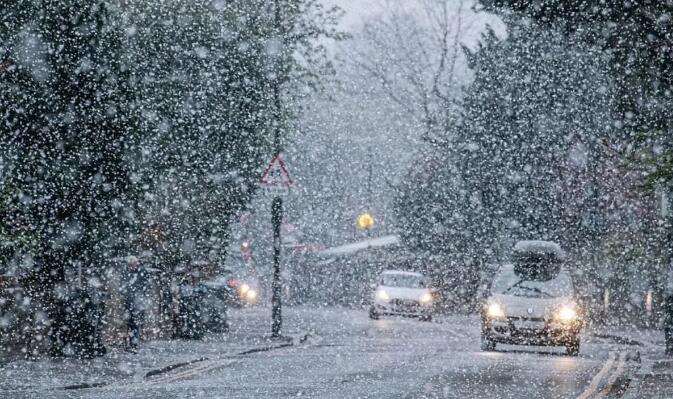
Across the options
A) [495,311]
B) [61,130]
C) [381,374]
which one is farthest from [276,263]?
[381,374]

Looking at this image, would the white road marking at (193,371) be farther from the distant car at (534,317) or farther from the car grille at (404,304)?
the car grille at (404,304)

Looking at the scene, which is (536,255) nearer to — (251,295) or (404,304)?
(404,304)

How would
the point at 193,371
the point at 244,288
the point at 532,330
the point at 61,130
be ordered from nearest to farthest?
the point at 193,371, the point at 61,130, the point at 532,330, the point at 244,288

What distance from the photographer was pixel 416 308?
142ft

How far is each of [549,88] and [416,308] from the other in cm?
909

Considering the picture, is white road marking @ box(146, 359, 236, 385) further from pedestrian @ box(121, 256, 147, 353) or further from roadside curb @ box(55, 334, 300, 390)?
pedestrian @ box(121, 256, 147, 353)

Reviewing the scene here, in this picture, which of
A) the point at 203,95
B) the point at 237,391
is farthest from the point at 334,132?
the point at 237,391

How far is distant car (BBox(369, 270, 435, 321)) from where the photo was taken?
4300 centimetres

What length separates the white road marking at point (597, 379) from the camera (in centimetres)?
1432

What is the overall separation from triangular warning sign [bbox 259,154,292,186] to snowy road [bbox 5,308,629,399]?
330 cm

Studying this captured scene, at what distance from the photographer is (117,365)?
59.4 ft

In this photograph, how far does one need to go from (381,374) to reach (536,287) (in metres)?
8.58

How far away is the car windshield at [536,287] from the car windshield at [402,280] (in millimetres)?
19169

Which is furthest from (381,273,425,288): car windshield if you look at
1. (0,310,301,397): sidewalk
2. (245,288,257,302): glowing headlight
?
(245,288,257,302): glowing headlight
